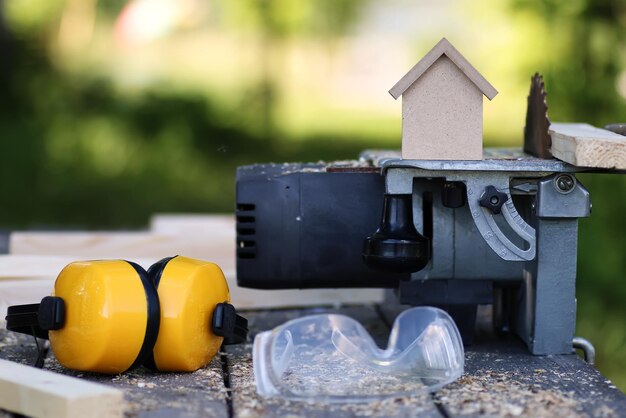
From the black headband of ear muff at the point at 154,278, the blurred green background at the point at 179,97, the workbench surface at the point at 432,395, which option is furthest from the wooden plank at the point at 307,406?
the blurred green background at the point at 179,97

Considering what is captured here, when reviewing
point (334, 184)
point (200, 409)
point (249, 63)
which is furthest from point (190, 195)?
point (200, 409)

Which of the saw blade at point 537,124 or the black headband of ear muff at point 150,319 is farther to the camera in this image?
the saw blade at point 537,124

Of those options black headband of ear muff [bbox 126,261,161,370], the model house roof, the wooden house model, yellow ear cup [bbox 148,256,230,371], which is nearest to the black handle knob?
the wooden house model

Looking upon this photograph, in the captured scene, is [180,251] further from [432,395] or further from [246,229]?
[432,395]

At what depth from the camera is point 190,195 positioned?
6406mm

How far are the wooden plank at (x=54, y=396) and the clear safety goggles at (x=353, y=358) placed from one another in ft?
1.09

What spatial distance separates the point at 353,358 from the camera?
2.20 metres

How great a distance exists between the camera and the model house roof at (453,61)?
83.8 inches

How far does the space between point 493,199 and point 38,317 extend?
985 millimetres

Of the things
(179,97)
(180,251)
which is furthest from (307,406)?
(179,97)

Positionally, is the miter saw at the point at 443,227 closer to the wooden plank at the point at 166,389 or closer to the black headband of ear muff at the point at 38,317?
the wooden plank at the point at 166,389

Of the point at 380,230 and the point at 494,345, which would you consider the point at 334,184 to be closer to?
the point at 380,230

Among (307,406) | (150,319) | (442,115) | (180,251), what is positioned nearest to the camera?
(307,406)

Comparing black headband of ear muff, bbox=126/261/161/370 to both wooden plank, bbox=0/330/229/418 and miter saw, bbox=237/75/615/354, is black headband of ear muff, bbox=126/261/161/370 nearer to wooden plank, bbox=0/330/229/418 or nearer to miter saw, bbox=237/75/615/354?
wooden plank, bbox=0/330/229/418
